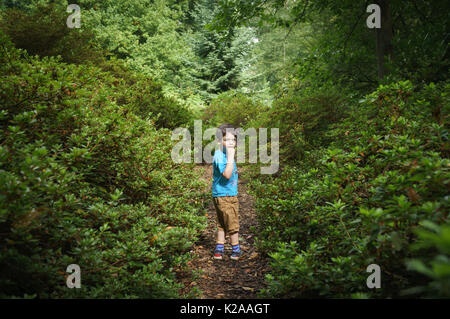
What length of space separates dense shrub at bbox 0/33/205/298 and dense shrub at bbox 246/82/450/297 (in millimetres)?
1268

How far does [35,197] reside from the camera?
1895 millimetres

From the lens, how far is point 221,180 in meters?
3.75

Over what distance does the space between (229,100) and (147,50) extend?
21.3ft

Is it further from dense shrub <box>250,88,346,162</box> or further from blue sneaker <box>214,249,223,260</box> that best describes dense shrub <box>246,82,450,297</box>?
dense shrub <box>250,88,346,162</box>

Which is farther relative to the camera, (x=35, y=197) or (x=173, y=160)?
(x=173, y=160)

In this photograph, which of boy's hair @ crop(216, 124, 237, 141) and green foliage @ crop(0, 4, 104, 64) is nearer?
boy's hair @ crop(216, 124, 237, 141)

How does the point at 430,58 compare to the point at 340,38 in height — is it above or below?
below

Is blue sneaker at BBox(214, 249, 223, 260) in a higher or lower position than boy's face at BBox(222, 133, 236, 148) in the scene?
lower

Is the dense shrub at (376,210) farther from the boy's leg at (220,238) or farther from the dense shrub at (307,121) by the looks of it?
the dense shrub at (307,121)

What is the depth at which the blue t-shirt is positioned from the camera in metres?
3.67

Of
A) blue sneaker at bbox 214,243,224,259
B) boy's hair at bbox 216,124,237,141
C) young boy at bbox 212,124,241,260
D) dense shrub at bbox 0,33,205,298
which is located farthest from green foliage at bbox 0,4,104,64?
blue sneaker at bbox 214,243,224,259

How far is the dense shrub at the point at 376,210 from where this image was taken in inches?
66.1
